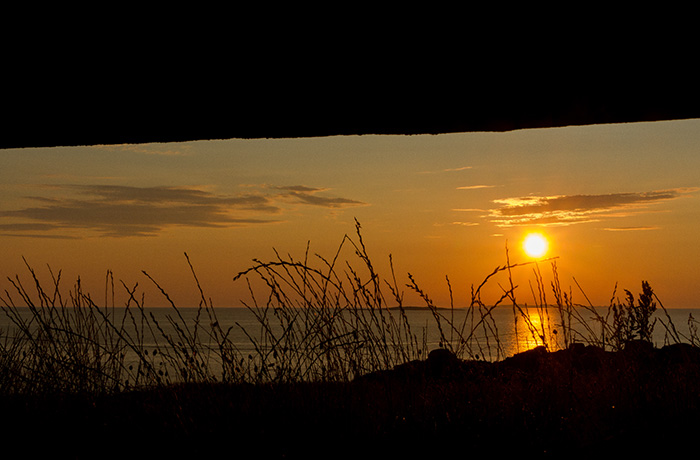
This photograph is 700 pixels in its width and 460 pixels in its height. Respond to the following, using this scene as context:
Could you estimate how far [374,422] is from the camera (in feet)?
8.64

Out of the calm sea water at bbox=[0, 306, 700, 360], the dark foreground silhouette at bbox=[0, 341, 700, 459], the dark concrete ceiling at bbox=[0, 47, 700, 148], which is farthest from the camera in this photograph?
the calm sea water at bbox=[0, 306, 700, 360]

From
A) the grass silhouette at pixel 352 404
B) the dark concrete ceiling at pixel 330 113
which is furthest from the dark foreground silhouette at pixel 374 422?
the dark concrete ceiling at pixel 330 113

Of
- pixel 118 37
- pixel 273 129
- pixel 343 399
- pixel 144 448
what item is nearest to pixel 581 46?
pixel 273 129

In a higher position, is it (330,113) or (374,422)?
(330,113)

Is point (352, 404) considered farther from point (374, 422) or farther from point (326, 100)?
point (326, 100)

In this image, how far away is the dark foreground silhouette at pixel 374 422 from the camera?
2465 millimetres

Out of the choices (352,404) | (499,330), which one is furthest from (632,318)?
(499,330)

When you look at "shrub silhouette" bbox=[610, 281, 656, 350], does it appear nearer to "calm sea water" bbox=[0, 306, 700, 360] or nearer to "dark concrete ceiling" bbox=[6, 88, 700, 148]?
"calm sea water" bbox=[0, 306, 700, 360]

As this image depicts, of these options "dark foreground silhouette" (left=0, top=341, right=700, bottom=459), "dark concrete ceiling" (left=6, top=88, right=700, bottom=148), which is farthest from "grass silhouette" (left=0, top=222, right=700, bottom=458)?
"dark concrete ceiling" (left=6, top=88, right=700, bottom=148)

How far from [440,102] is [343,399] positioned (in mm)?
1476

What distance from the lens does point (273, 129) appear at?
7.43 ft

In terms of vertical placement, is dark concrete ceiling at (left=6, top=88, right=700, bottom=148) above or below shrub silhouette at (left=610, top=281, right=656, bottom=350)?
above

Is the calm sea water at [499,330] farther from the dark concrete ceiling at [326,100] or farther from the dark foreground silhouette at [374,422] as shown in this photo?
the dark concrete ceiling at [326,100]

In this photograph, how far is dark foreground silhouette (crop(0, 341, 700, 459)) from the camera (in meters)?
2.46
